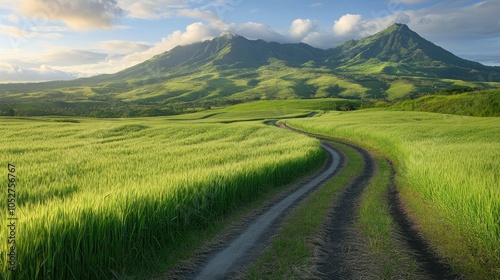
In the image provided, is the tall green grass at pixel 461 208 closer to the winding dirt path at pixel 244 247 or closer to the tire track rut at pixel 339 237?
the tire track rut at pixel 339 237

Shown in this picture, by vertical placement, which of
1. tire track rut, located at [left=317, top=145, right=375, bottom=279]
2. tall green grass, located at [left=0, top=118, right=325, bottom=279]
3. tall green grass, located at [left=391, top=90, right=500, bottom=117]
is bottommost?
tire track rut, located at [left=317, top=145, right=375, bottom=279]

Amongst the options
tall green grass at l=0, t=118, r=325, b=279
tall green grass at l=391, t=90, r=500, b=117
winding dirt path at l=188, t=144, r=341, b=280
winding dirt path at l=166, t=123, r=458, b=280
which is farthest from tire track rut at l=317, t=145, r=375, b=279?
tall green grass at l=391, t=90, r=500, b=117

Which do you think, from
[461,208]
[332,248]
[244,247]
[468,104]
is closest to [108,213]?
[244,247]

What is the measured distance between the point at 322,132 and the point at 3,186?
45.1m

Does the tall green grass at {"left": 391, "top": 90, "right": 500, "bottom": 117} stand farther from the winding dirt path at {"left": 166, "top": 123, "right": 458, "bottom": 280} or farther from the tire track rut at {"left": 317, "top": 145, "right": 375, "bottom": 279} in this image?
the winding dirt path at {"left": 166, "top": 123, "right": 458, "bottom": 280}

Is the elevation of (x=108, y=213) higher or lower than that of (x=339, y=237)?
higher

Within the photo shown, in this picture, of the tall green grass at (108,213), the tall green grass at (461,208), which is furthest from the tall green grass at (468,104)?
the tall green grass at (108,213)

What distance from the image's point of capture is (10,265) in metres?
5.36

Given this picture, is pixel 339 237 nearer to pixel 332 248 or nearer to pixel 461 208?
pixel 332 248

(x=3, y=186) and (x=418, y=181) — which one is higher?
(x=3, y=186)

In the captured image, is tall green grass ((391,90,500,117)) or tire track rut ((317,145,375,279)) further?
tall green grass ((391,90,500,117))

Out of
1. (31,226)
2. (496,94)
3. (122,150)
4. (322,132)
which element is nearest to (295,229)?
(31,226)

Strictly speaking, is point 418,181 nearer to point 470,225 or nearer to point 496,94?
point 470,225

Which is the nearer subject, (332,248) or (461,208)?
(332,248)
